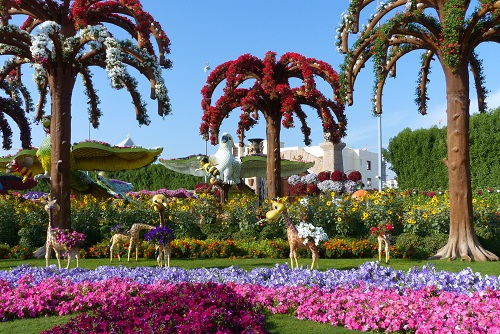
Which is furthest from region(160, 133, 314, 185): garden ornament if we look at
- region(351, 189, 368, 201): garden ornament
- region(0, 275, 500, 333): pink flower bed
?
region(0, 275, 500, 333): pink flower bed

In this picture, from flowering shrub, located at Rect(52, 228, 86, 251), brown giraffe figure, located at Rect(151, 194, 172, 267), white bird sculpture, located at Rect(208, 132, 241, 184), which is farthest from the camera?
white bird sculpture, located at Rect(208, 132, 241, 184)

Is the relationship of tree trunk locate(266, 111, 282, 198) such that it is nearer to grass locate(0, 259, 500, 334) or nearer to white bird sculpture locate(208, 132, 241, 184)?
white bird sculpture locate(208, 132, 241, 184)

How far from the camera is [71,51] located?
11.2 metres

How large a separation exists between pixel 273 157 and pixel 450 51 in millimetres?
6946

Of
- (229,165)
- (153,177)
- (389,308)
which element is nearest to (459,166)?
(389,308)

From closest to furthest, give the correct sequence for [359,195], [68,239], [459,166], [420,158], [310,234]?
[310,234]
[68,239]
[459,166]
[359,195]
[420,158]

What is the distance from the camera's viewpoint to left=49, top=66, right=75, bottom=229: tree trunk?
11.7 m

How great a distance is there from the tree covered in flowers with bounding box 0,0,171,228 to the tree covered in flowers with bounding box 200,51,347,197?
3.88 metres

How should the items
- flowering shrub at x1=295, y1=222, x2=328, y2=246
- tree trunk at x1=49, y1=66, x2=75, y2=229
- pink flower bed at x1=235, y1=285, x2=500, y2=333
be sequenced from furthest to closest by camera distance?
tree trunk at x1=49, y1=66, x2=75, y2=229 < flowering shrub at x1=295, y1=222, x2=328, y2=246 < pink flower bed at x1=235, y1=285, x2=500, y2=333

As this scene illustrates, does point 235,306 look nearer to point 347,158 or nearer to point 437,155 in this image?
point 437,155

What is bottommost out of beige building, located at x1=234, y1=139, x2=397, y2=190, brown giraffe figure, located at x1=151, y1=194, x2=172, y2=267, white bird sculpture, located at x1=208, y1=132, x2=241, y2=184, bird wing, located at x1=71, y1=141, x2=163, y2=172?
brown giraffe figure, located at x1=151, y1=194, x2=172, y2=267

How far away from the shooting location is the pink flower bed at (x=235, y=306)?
16.1ft

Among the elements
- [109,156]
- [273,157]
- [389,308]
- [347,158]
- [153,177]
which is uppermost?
[347,158]

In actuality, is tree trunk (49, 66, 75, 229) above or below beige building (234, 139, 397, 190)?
below
